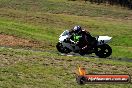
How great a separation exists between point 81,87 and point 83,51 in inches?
296

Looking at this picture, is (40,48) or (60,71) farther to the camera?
→ (40,48)

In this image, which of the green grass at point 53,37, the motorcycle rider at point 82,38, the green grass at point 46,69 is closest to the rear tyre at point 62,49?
the green grass at point 53,37

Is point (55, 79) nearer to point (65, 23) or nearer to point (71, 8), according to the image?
point (65, 23)

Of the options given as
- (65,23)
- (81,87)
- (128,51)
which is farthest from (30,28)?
(81,87)

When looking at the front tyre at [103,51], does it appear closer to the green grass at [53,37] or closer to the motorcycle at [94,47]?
the motorcycle at [94,47]

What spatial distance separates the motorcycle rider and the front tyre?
0.65 m

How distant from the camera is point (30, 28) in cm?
4044

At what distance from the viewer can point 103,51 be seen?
2598 centimetres

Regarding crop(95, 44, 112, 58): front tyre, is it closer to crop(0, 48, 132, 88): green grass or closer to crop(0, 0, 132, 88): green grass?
crop(0, 0, 132, 88): green grass

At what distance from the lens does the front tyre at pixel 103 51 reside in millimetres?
25706

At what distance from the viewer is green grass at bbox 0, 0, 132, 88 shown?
19.6m

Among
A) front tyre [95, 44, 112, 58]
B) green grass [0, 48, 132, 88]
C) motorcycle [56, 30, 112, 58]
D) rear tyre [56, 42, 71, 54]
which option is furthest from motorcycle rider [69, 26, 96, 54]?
rear tyre [56, 42, 71, 54]

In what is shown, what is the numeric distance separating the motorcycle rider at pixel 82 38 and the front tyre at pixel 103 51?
2.14 feet

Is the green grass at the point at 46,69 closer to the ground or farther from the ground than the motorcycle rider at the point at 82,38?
closer to the ground
